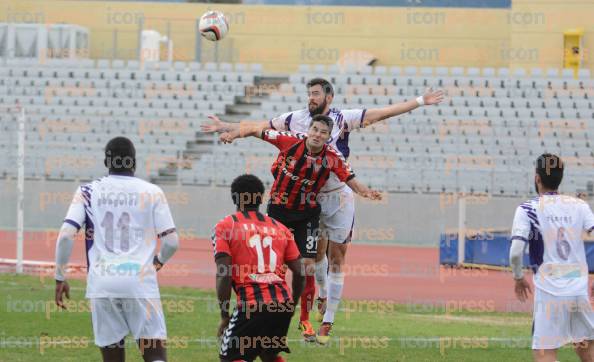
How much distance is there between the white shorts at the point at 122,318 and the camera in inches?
331

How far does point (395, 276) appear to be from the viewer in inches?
912

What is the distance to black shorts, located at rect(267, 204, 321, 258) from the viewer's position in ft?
39.2

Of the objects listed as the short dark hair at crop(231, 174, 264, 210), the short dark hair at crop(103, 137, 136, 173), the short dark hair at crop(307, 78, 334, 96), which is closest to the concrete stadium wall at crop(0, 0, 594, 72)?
the short dark hair at crop(307, 78, 334, 96)

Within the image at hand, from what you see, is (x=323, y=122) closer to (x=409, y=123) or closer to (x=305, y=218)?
(x=305, y=218)

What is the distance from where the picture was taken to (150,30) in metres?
38.6

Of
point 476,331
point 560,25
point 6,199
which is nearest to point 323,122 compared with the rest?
point 476,331

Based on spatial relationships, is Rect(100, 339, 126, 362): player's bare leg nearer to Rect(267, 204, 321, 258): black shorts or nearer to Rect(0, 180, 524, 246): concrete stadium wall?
Rect(267, 204, 321, 258): black shorts

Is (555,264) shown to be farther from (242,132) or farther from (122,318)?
(242,132)

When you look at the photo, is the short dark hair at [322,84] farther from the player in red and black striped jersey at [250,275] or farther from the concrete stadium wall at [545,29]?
the concrete stadium wall at [545,29]

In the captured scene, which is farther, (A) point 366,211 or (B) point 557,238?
(A) point 366,211

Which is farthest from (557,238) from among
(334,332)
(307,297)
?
(334,332)

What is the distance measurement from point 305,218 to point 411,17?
86.9ft

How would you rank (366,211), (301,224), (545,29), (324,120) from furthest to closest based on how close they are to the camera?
(545,29) < (366,211) < (301,224) < (324,120)

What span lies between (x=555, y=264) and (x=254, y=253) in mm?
2449
